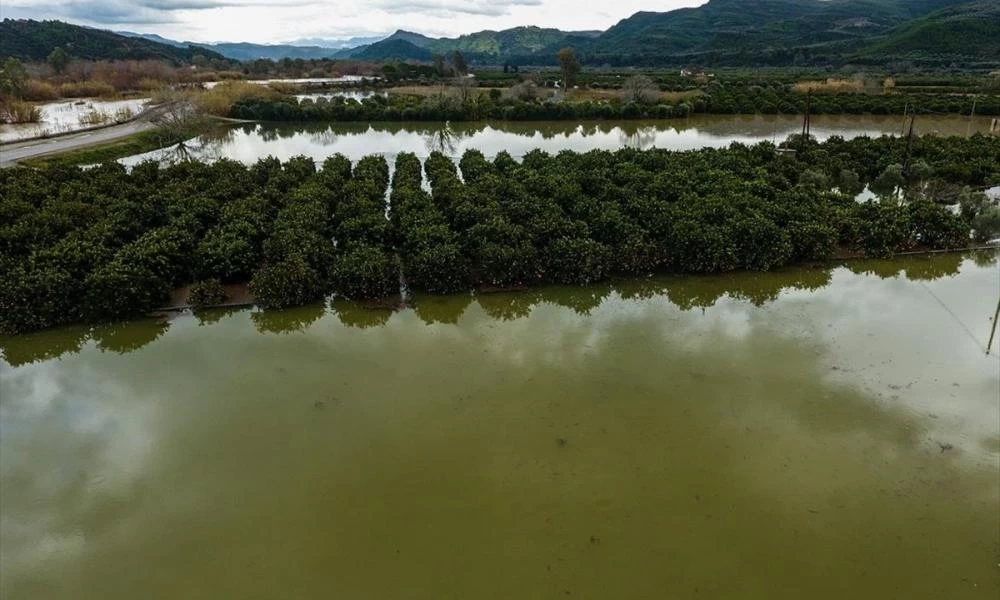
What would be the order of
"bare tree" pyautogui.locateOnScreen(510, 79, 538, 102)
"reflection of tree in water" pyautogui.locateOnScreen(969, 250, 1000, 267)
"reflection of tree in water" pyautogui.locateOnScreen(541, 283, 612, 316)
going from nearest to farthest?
"reflection of tree in water" pyautogui.locateOnScreen(541, 283, 612, 316), "reflection of tree in water" pyautogui.locateOnScreen(969, 250, 1000, 267), "bare tree" pyautogui.locateOnScreen(510, 79, 538, 102)

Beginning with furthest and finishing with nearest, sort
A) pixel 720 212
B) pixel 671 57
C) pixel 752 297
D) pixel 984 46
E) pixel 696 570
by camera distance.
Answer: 1. pixel 671 57
2. pixel 984 46
3. pixel 720 212
4. pixel 752 297
5. pixel 696 570

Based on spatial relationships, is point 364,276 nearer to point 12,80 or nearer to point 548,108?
point 548,108

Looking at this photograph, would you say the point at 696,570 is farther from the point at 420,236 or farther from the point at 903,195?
the point at 903,195

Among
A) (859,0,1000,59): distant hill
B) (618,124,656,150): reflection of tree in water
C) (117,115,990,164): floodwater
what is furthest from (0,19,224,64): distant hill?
(859,0,1000,59): distant hill

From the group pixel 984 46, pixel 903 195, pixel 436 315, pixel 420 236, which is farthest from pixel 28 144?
pixel 984 46

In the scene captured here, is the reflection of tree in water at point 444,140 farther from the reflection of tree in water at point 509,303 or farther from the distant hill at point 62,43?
the distant hill at point 62,43

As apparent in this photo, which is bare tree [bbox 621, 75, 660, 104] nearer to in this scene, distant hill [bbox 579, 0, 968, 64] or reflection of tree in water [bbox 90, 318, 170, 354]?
reflection of tree in water [bbox 90, 318, 170, 354]
